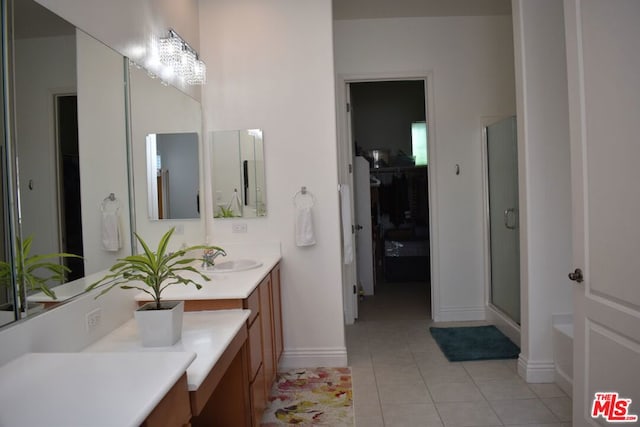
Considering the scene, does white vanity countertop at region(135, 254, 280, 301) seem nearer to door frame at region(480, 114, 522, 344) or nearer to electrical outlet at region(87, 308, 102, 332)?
electrical outlet at region(87, 308, 102, 332)

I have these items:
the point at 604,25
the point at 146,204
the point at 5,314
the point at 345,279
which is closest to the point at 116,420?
the point at 5,314

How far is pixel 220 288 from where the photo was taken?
214 centimetres

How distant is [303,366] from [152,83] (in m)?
2.20

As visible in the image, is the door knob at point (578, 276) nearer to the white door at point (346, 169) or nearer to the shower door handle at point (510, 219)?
the shower door handle at point (510, 219)

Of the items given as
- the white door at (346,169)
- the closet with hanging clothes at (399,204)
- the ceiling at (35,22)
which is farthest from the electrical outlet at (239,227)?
the closet with hanging clothes at (399,204)

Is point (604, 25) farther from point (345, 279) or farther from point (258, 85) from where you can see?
point (345, 279)

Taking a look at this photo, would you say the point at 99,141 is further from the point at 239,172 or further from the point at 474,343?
the point at 474,343

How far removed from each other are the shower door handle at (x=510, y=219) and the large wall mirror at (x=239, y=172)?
6.58ft

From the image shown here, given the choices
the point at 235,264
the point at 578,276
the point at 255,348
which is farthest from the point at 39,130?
the point at 578,276

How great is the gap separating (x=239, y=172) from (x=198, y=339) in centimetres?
182

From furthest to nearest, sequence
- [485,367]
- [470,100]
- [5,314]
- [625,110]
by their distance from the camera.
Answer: [470,100] → [485,367] → [625,110] → [5,314]

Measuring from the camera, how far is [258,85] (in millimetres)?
3215

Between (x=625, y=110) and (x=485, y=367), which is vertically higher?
(x=625, y=110)

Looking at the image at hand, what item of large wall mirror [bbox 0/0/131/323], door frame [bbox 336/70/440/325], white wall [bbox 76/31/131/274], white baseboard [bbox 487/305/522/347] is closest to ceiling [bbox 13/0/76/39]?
large wall mirror [bbox 0/0/131/323]
